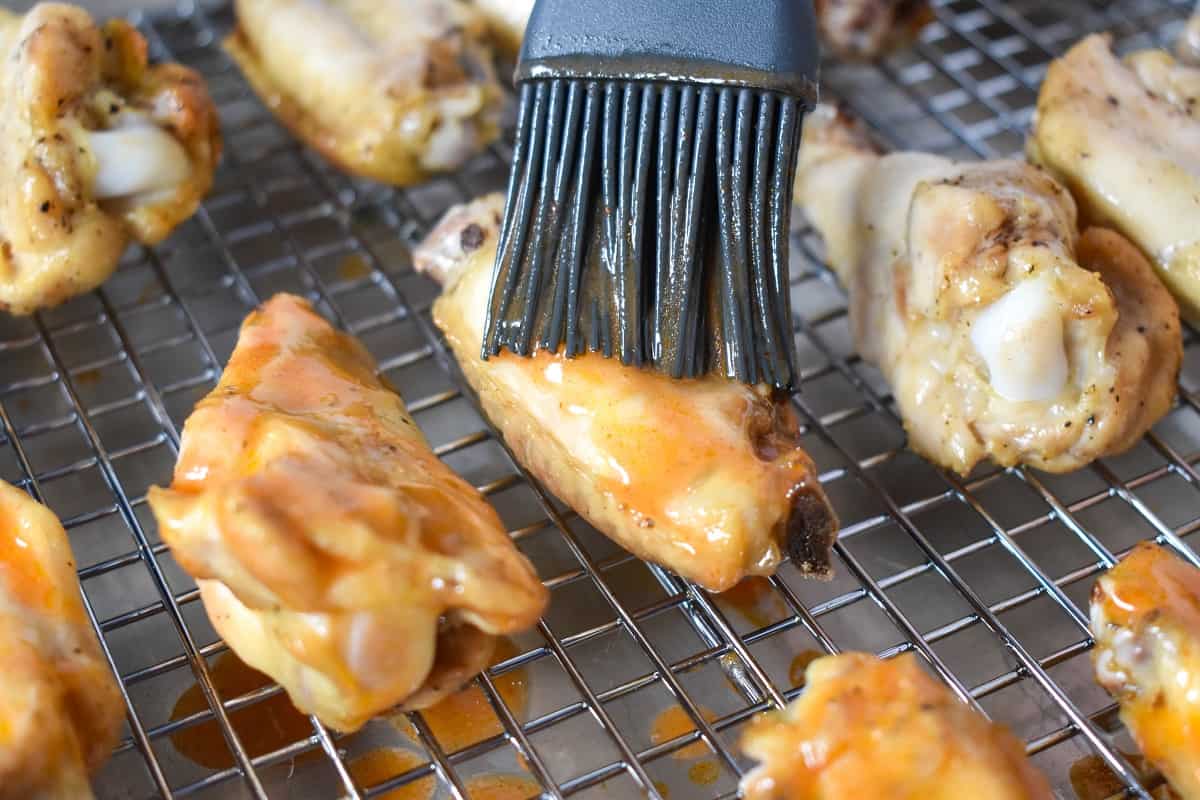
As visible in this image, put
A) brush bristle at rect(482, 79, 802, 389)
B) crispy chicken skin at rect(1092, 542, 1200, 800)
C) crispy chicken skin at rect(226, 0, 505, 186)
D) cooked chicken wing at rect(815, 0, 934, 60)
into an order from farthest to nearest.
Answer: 1. cooked chicken wing at rect(815, 0, 934, 60)
2. crispy chicken skin at rect(226, 0, 505, 186)
3. brush bristle at rect(482, 79, 802, 389)
4. crispy chicken skin at rect(1092, 542, 1200, 800)

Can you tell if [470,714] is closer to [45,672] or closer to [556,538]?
[556,538]

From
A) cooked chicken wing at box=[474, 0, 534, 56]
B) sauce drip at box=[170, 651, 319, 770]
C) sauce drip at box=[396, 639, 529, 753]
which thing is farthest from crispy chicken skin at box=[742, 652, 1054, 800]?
cooked chicken wing at box=[474, 0, 534, 56]

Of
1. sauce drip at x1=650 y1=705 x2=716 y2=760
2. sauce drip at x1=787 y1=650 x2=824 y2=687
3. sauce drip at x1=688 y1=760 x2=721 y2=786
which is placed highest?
sauce drip at x1=787 y1=650 x2=824 y2=687

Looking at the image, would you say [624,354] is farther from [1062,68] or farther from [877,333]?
Answer: [1062,68]

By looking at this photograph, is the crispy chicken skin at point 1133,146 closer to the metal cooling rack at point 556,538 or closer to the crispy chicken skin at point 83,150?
the metal cooling rack at point 556,538

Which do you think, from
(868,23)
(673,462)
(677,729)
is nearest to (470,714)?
(677,729)

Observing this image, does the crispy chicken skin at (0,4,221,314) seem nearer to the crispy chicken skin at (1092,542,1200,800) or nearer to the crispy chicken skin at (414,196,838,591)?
the crispy chicken skin at (414,196,838,591)

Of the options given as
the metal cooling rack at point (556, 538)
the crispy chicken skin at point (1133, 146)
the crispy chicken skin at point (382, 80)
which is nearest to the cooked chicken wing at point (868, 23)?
the metal cooling rack at point (556, 538)
